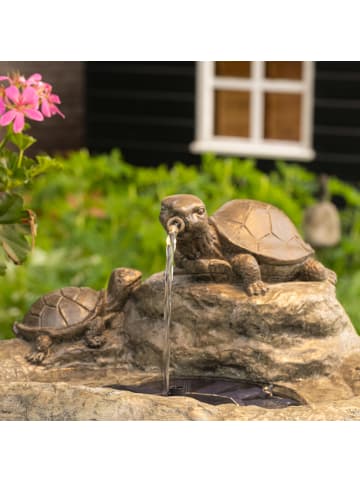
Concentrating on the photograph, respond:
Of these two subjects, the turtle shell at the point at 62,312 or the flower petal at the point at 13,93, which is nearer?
the flower petal at the point at 13,93

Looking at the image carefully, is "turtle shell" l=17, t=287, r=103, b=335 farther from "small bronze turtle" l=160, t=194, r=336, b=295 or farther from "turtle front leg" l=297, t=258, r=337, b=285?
"turtle front leg" l=297, t=258, r=337, b=285

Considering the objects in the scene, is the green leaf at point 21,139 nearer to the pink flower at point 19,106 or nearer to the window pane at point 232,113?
the pink flower at point 19,106

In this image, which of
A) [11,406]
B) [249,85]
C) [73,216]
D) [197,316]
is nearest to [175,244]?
[197,316]

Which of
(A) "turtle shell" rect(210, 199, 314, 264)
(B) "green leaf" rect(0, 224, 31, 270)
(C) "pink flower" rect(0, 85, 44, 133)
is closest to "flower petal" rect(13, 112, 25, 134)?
(C) "pink flower" rect(0, 85, 44, 133)

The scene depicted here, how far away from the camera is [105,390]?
463 cm

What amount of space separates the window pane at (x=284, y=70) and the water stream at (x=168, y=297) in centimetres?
514

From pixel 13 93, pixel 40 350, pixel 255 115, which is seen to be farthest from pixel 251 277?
pixel 255 115

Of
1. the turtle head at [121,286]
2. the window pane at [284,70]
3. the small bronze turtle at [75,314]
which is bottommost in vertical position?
the small bronze turtle at [75,314]

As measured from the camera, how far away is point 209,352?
5.06 meters

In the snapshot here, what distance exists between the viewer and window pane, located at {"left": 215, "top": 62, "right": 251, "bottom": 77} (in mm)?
9955

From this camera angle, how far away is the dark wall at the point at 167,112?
9.55 m

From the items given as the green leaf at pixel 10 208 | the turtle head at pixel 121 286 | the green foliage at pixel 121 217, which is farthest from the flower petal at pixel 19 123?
the green foliage at pixel 121 217

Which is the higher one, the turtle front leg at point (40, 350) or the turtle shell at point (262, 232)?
the turtle shell at point (262, 232)

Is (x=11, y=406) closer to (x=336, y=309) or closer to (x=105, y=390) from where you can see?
(x=105, y=390)
